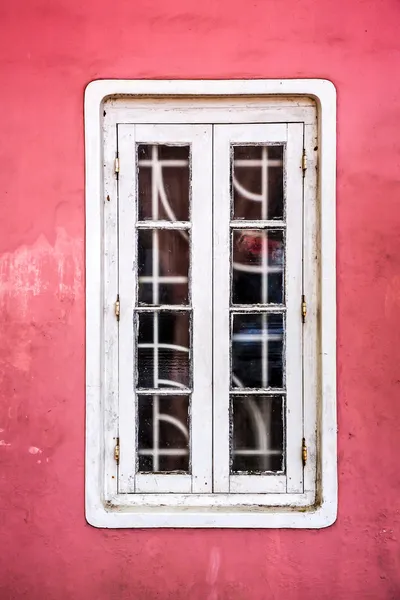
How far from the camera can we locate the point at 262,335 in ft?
10.2

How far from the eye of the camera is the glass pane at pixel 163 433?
10.2 ft

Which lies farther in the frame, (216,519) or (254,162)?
(254,162)

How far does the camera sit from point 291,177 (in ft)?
10.1

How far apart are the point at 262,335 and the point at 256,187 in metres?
0.75

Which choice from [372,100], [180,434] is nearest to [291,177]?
[372,100]

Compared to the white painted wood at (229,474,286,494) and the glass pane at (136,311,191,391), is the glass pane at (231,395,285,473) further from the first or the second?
the glass pane at (136,311,191,391)

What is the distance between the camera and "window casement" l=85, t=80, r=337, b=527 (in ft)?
10.1

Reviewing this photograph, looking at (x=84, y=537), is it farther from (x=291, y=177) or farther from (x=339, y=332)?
(x=291, y=177)

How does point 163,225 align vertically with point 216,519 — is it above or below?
above

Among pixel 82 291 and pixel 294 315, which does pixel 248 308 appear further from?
pixel 82 291

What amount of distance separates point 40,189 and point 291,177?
48.9 inches

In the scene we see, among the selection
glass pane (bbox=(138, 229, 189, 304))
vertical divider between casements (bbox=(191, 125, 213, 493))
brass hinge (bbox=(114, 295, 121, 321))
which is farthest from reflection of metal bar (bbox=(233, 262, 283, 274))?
brass hinge (bbox=(114, 295, 121, 321))

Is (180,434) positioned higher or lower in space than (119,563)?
higher

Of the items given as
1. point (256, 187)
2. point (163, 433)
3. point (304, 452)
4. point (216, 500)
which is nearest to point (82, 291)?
point (163, 433)
